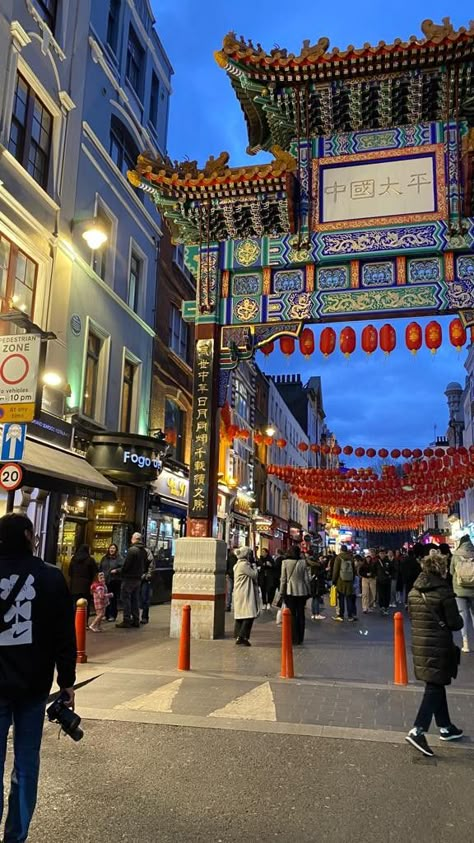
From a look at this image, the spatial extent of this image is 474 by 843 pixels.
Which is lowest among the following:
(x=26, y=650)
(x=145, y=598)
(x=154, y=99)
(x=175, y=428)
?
(x=145, y=598)

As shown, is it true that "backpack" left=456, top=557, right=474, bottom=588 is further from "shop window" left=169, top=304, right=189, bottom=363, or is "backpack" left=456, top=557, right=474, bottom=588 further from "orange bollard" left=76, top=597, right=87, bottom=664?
"shop window" left=169, top=304, right=189, bottom=363

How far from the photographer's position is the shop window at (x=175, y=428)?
2538 cm

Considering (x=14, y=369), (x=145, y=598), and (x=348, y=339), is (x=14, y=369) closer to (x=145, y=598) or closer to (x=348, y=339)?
(x=348, y=339)

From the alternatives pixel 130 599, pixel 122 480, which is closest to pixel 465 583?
pixel 130 599

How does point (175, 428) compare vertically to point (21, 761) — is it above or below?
above

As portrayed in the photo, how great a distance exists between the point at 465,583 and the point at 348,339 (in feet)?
18.4

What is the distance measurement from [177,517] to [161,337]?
6.80 meters

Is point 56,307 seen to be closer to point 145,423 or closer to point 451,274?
point 145,423

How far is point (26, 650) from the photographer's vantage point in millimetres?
3621

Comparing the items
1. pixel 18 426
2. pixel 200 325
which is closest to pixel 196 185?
pixel 200 325

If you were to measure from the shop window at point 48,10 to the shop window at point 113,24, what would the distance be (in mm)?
3908

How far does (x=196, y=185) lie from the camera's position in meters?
13.8

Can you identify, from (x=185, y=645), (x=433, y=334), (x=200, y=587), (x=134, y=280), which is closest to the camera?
(x=185, y=645)

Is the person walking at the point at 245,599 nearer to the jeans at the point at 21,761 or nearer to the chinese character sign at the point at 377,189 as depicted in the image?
the chinese character sign at the point at 377,189
